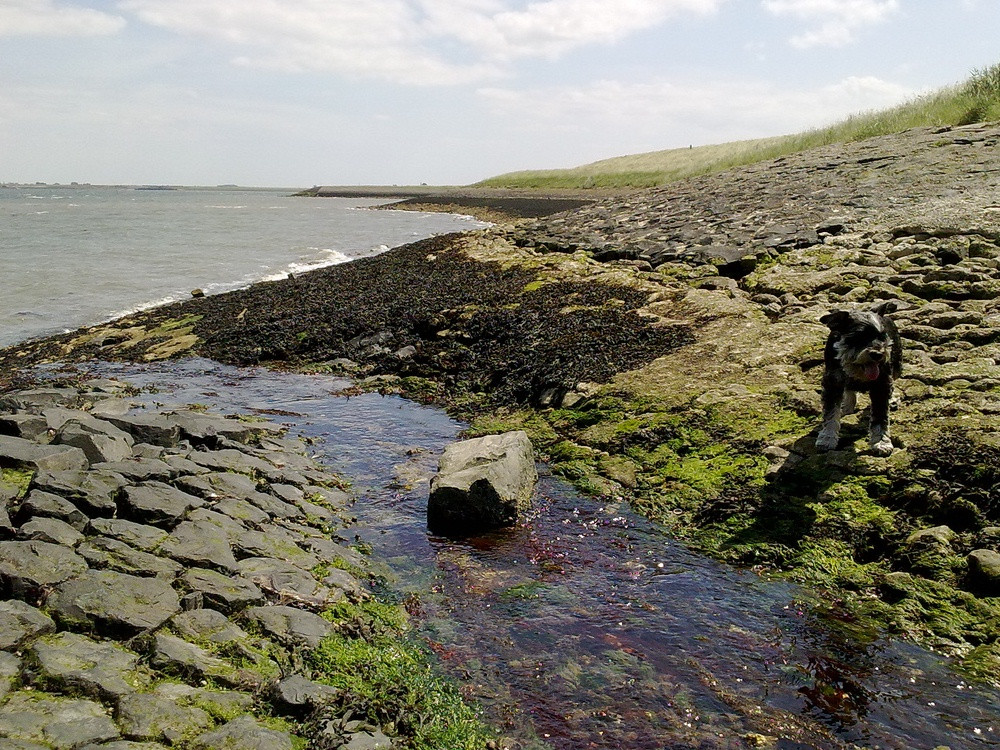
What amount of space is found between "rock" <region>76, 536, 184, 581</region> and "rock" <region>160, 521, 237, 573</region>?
0.55 feet

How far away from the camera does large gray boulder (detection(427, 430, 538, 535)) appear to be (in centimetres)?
812

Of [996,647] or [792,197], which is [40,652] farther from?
[792,197]

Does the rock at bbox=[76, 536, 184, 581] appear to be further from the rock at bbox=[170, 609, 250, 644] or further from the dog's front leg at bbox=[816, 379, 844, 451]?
the dog's front leg at bbox=[816, 379, 844, 451]

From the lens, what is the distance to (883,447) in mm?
7852

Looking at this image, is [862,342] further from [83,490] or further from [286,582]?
[83,490]

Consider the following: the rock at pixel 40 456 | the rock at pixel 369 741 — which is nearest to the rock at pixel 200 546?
the rock at pixel 40 456

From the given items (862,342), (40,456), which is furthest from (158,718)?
(862,342)

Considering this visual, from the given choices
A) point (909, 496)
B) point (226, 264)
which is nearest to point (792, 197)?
point (909, 496)

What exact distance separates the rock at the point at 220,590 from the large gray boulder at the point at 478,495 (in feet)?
8.37

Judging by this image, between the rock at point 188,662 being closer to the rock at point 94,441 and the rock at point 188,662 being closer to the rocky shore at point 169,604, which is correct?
the rocky shore at point 169,604

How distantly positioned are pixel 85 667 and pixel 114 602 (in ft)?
2.38

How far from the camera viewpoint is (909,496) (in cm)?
725

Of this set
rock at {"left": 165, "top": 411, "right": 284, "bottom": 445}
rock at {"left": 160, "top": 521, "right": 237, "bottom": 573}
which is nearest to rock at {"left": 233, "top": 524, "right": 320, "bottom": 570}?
rock at {"left": 160, "top": 521, "right": 237, "bottom": 573}

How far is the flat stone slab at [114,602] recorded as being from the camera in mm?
4992
